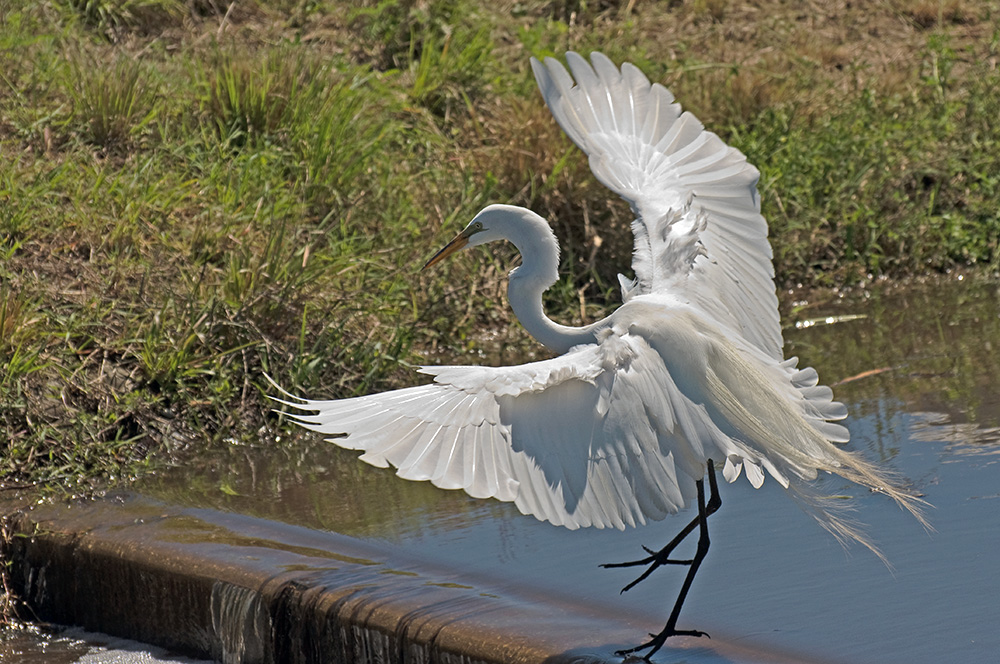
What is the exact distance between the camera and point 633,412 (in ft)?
10.3

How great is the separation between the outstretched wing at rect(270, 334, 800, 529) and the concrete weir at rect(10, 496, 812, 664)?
41 centimetres

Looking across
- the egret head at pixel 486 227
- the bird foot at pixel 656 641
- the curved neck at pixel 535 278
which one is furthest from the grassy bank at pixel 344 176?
the bird foot at pixel 656 641

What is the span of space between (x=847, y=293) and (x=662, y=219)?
341cm

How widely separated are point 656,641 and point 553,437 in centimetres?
57

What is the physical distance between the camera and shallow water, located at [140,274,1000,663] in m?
3.23

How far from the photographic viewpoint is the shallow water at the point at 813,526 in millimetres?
3232

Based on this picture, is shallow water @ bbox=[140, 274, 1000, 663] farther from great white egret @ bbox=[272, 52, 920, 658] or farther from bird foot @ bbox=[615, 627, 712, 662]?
great white egret @ bbox=[272, 52, 920, 658]

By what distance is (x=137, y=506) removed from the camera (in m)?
4.78

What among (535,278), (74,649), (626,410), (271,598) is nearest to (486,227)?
(535,278)

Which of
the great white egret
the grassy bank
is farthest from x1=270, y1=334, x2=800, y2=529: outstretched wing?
the grassy bank

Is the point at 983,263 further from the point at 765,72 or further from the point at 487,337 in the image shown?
the point at 487,337

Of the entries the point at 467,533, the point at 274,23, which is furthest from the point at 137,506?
the point at 274,23

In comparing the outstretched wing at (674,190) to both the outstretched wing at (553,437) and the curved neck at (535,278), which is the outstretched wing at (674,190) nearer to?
the curved neck at (535,278)

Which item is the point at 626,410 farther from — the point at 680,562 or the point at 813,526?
the point at 813,526
